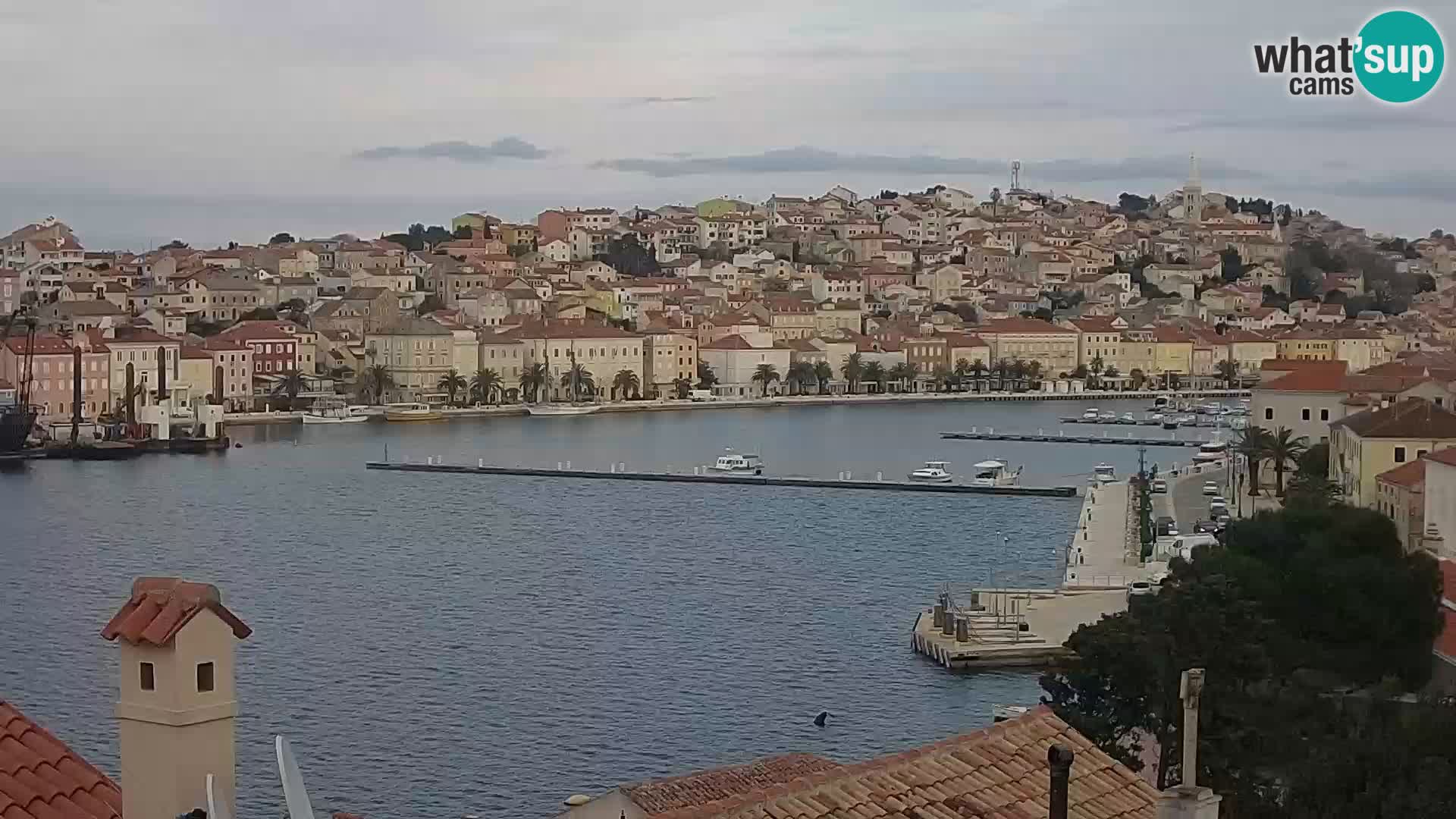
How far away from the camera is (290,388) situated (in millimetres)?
34906

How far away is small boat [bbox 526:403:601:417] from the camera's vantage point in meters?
36.2

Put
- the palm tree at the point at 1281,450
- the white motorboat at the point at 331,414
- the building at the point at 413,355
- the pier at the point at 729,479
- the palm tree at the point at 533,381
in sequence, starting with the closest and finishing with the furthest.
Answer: the palm tree at the point at 1281,450 < the pier at the point at 729,479 < the white motorboat at the point at 331,414 < the building at the point at 413,355 < the palm tree at the point at 533,381

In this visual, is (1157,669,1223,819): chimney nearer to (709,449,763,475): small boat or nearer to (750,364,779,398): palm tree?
(709,449,763,475): small boat

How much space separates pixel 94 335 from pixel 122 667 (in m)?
32.4

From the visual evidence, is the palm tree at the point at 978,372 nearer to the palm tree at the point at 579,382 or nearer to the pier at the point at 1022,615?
the palm tree at the point at 579,382

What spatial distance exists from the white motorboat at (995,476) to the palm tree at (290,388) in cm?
1531

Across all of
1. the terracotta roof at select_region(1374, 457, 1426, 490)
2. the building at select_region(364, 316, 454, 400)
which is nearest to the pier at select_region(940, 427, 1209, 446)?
the building at select_region(364, 316, 454, 400)

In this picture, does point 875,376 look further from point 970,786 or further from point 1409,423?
point 970,786

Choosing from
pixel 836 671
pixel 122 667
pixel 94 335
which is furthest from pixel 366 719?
pixel 94 335

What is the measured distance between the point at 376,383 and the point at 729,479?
580 inches

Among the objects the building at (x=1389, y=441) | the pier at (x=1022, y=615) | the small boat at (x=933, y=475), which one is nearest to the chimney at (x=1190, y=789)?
the pier at (x=1022, y=615)

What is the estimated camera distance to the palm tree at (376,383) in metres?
36.1

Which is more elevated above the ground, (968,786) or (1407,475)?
(968,786)

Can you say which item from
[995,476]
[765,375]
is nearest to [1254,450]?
[995,476]
